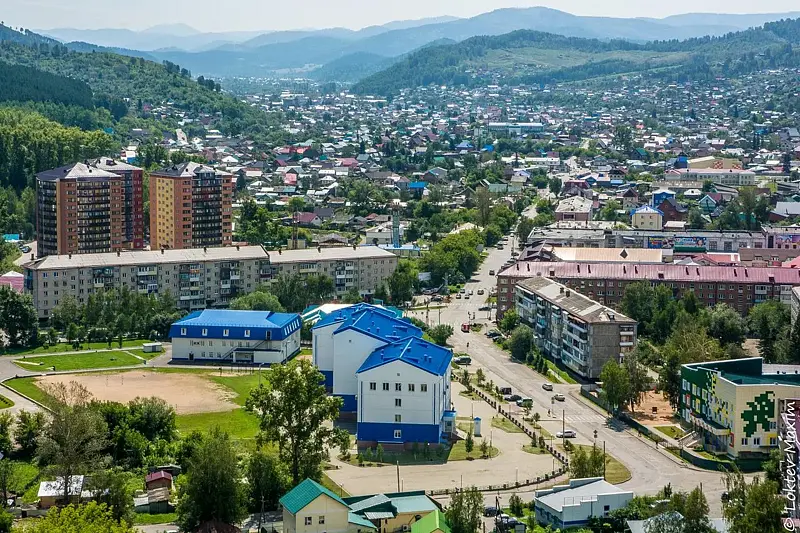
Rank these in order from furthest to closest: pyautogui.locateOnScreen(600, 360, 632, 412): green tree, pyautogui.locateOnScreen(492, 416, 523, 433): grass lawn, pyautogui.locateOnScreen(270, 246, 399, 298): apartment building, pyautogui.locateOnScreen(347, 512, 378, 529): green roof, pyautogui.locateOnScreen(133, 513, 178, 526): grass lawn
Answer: pyautogui.locateOnScreen(270, 246, 399, 298): apartment building < pyautogui.locateOnScreen(600, 360, 632, 412): green tree < pyautogui.locateOnScreen(492, 416, 523, 433): grass lawn < pyautogui.locateOnScreen(133, 513, 178, 526): grass lawn < pyautogui.locateOnScreen(347, 512, 378, 529): green roof

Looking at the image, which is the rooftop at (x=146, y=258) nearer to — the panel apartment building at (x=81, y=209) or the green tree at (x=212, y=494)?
the panel apartment building at (x=81, y=209)

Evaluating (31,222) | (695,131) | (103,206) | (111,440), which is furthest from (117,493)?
(695,131)

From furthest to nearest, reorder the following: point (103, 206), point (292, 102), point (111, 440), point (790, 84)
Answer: point (292, 102), point (790, 84), point (103, 206), point (111, 440)

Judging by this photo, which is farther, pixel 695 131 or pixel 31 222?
pixel 695 131

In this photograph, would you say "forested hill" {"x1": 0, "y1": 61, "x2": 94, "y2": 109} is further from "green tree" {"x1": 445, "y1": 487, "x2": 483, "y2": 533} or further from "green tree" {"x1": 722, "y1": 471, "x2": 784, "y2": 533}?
"green tree" {"x1": 722, "y1": 471, "x2": 784, "y2": 533}

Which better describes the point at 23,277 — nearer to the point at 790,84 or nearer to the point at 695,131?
the point at 695,131

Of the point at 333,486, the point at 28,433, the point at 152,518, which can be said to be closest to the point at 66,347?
the point at 28,433

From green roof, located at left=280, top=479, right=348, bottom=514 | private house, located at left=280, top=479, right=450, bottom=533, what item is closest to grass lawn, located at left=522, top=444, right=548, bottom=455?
private house, located at left=280, top=479, right=450, bottom=533
